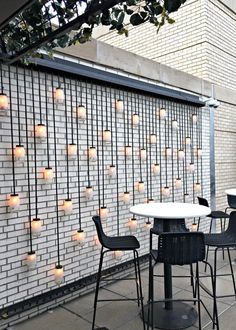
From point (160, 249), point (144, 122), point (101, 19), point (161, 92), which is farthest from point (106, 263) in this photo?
point (101, 19)

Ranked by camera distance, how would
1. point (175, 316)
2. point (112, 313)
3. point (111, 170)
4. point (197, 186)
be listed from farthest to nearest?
point (197, 186) < point (111, 170) < point (112, 313) < point (175, 316)

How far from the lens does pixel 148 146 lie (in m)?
4.44

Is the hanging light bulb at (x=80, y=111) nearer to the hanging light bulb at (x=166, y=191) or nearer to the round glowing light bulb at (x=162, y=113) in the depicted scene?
the round glowing light bulb at (x=162, y=113)

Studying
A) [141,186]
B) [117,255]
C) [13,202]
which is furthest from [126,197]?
[13,202]

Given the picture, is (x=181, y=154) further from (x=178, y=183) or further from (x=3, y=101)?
(x=3, y=101)

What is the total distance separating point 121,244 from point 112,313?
0.75m

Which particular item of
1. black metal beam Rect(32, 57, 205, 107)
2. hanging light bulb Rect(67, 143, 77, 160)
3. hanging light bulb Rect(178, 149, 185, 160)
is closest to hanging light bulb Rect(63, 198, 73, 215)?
hanging light bulb Rect(67, 143, 77, 160)

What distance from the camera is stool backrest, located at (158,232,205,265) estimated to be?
238 cm

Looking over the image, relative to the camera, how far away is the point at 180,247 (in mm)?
2383

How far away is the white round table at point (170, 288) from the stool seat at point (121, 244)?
0.29 metres

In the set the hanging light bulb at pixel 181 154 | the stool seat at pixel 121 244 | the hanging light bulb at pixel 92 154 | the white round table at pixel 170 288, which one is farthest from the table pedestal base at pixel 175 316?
the hanging light bulb at pixel 181 154

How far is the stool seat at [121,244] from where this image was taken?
2.76m

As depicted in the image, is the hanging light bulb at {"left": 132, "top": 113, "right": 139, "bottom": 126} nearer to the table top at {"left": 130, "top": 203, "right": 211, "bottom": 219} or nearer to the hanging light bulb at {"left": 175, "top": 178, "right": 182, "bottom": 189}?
the hanging light bulb at {"left": 175, "top": 178, "right": 182, "bottom": 189}

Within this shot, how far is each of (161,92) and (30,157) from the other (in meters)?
2.27
